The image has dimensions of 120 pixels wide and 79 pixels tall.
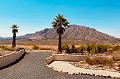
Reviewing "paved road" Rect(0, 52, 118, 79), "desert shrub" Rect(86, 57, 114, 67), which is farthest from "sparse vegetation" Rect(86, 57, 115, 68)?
"paved road" Rect(0, 52, 118, 79)

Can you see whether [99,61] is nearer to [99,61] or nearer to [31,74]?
[99,61]

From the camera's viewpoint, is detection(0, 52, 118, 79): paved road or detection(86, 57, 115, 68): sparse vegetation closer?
detection(0, 52, 118, 79): paved road

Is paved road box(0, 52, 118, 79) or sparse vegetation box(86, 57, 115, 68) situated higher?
sparse vegetation box(86, 57, 115, 68)

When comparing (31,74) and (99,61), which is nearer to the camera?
(31,74)

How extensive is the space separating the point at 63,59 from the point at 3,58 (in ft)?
51.1

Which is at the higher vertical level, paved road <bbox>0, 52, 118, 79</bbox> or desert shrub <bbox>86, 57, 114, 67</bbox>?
desert shrub <bbox>86, 57, 114, 67</bbox>

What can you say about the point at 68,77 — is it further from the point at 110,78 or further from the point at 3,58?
the point at 3,58

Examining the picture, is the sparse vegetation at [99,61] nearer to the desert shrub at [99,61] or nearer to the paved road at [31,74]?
the desert shrub at [99,61]

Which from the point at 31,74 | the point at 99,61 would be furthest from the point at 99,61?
the point at 31,74

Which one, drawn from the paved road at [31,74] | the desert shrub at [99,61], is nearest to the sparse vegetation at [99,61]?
the desert shrub at [99,61]

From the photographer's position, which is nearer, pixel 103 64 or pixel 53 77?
pixel 53 77

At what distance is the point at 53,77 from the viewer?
25688mm

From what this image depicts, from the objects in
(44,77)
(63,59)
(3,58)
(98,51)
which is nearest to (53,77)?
(44,77)

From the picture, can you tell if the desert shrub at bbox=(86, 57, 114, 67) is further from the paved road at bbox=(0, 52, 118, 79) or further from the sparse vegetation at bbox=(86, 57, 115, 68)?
the paved road at bbox=(0, 52, 118, 79)
